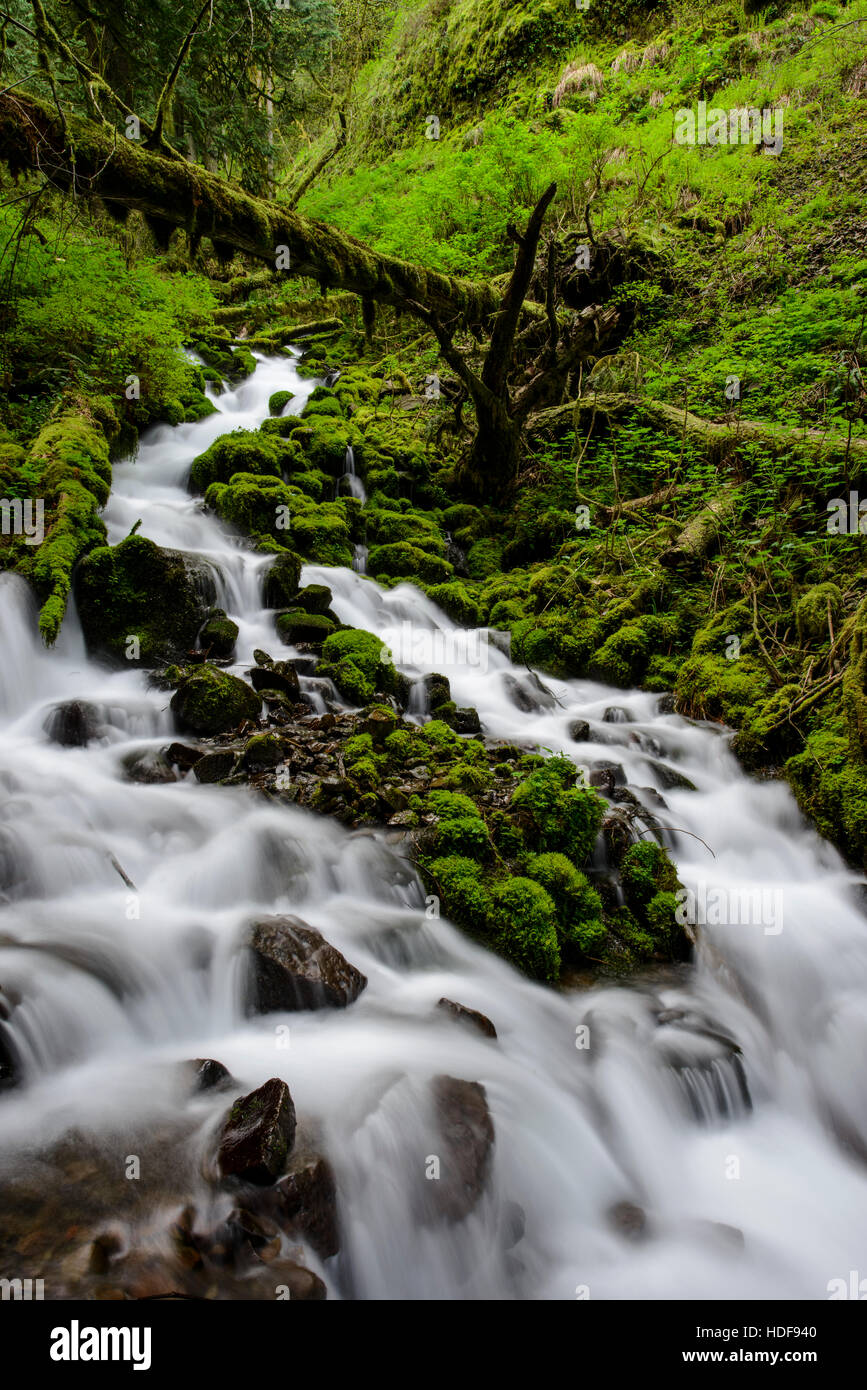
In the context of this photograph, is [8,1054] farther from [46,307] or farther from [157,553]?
[46,307]

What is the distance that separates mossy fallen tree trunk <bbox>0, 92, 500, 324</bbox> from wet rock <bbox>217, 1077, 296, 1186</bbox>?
5.41 m

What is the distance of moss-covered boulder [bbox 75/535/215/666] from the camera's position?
6445 mm

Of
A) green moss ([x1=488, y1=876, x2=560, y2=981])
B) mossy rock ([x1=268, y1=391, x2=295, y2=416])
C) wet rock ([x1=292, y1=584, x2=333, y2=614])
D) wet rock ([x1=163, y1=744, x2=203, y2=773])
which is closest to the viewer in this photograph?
green moss ([x1=488, y1=876, x2=560, y2=981])

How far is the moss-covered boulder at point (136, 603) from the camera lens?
21.1ft

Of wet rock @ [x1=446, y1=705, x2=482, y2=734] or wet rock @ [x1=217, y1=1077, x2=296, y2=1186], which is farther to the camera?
wet rock @ [x1=446, y1=705, x2=482, y2=734]

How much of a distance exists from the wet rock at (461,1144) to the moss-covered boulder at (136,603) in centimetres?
479

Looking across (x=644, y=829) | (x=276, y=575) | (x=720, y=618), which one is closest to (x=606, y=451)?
(x=720, y=618)

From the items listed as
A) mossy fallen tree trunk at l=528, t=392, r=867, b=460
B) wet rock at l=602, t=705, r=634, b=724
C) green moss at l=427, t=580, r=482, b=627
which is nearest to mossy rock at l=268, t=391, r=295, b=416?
mossy fallen tree trunk at l=528, t=392, r=867, b=460

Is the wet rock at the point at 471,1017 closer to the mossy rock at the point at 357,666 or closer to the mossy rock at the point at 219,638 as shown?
the mossy rock at the point at 357,666

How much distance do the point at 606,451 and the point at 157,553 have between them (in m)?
6.19

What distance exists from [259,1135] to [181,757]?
3.04 meters

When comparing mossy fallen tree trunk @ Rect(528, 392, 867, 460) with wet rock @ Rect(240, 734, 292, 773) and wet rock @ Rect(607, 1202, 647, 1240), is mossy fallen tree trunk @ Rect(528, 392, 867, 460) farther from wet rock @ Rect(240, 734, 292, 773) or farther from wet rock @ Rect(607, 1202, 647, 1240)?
wet rock @ Rect(607, 1202, 647, 1240)

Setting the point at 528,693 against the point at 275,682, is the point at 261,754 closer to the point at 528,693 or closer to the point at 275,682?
the point at 275,682

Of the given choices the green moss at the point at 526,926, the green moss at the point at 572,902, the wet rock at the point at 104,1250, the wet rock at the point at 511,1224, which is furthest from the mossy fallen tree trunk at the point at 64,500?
the wet rock at the point at 511,1224
